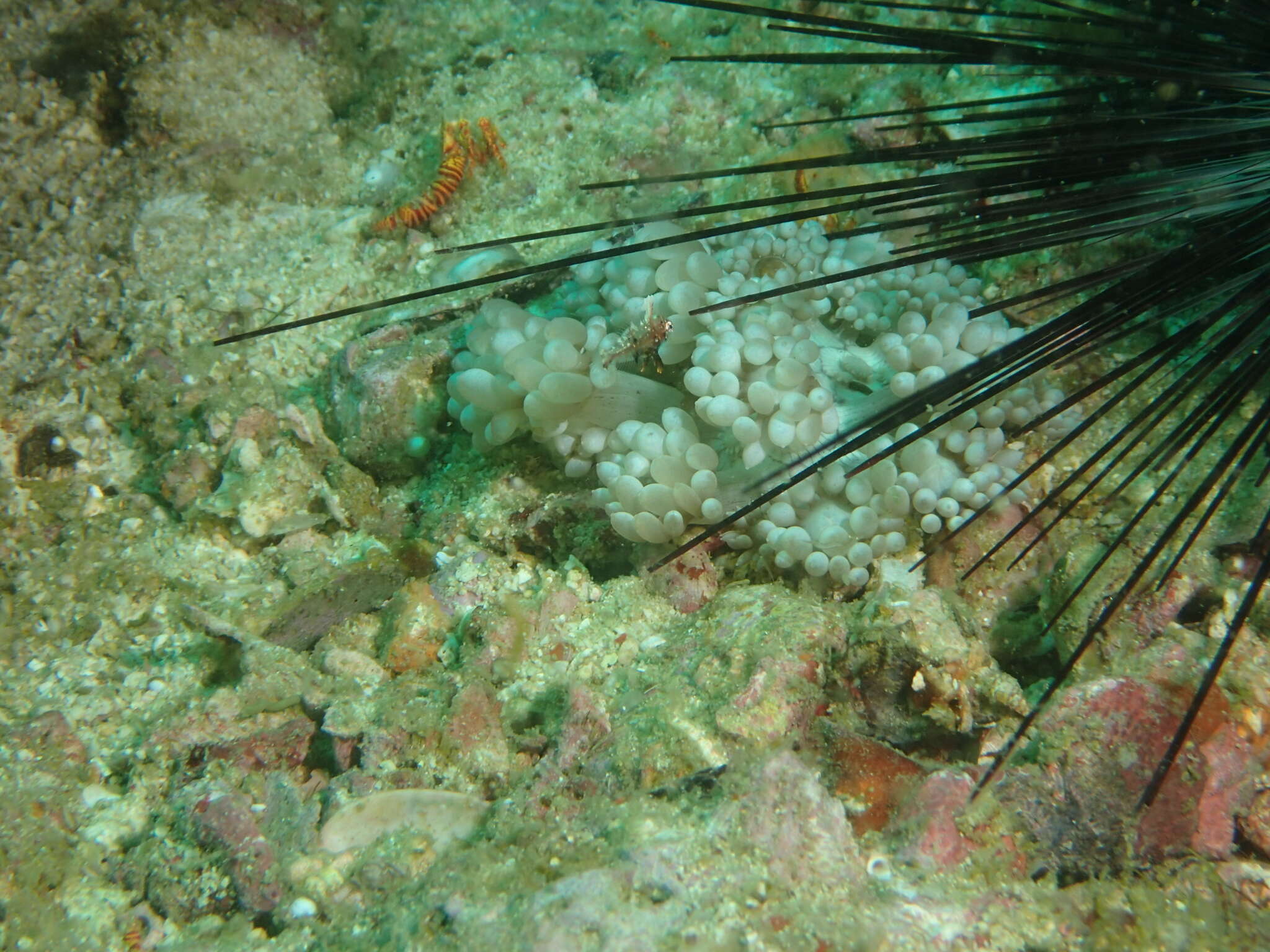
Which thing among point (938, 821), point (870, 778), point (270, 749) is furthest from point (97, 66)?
point (938, 821)

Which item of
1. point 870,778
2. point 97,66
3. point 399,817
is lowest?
point 399,817

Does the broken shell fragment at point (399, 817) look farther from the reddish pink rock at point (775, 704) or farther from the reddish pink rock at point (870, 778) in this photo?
the reddish pink rock at point (870, 778)

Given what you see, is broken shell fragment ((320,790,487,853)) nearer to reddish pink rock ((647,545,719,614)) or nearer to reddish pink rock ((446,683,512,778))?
reddish pink rock ((446,683,512,778))

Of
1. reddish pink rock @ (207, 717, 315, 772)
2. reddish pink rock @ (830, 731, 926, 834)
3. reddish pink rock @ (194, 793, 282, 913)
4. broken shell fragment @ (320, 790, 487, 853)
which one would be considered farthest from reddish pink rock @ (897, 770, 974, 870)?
reddish pink rock @ (207, 717, 315, 772)

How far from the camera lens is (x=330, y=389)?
13.1 ft

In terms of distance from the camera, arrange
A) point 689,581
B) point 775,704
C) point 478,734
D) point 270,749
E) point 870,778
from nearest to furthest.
→ point 870,778
point 775,704
point 478,734
point 270,749
point 689,581

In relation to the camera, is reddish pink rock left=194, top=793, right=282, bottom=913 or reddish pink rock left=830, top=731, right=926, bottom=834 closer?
reddish pink rock left=830, top=731, right=926, bottom=834

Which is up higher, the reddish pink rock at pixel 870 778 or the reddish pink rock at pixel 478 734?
the reddish pink rock at pixel 870 778

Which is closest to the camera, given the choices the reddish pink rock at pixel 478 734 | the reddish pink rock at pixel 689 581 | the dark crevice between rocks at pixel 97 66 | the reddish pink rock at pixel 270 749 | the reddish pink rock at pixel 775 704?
the reddish pink rock at pixel 775 704

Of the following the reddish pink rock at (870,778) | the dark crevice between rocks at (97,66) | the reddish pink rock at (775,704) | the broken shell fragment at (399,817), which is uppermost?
the dark crevice between rocks at (97,66)

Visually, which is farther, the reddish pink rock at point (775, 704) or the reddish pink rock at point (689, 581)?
the reddish pink rock at point (689, 581)

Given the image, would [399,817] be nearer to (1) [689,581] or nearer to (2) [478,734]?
(2) [478,734]

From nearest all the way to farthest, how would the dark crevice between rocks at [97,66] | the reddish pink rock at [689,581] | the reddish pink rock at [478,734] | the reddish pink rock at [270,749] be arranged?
the reddish pink rock at [478,734], the reddish pink rock at [270,749], the reddish pink rock at [689,581], the dark crevice between rocks at [97,66]

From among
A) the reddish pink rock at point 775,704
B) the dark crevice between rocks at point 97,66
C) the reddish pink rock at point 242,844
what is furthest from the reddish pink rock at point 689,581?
the dark crevice between rocks at point 97,66
